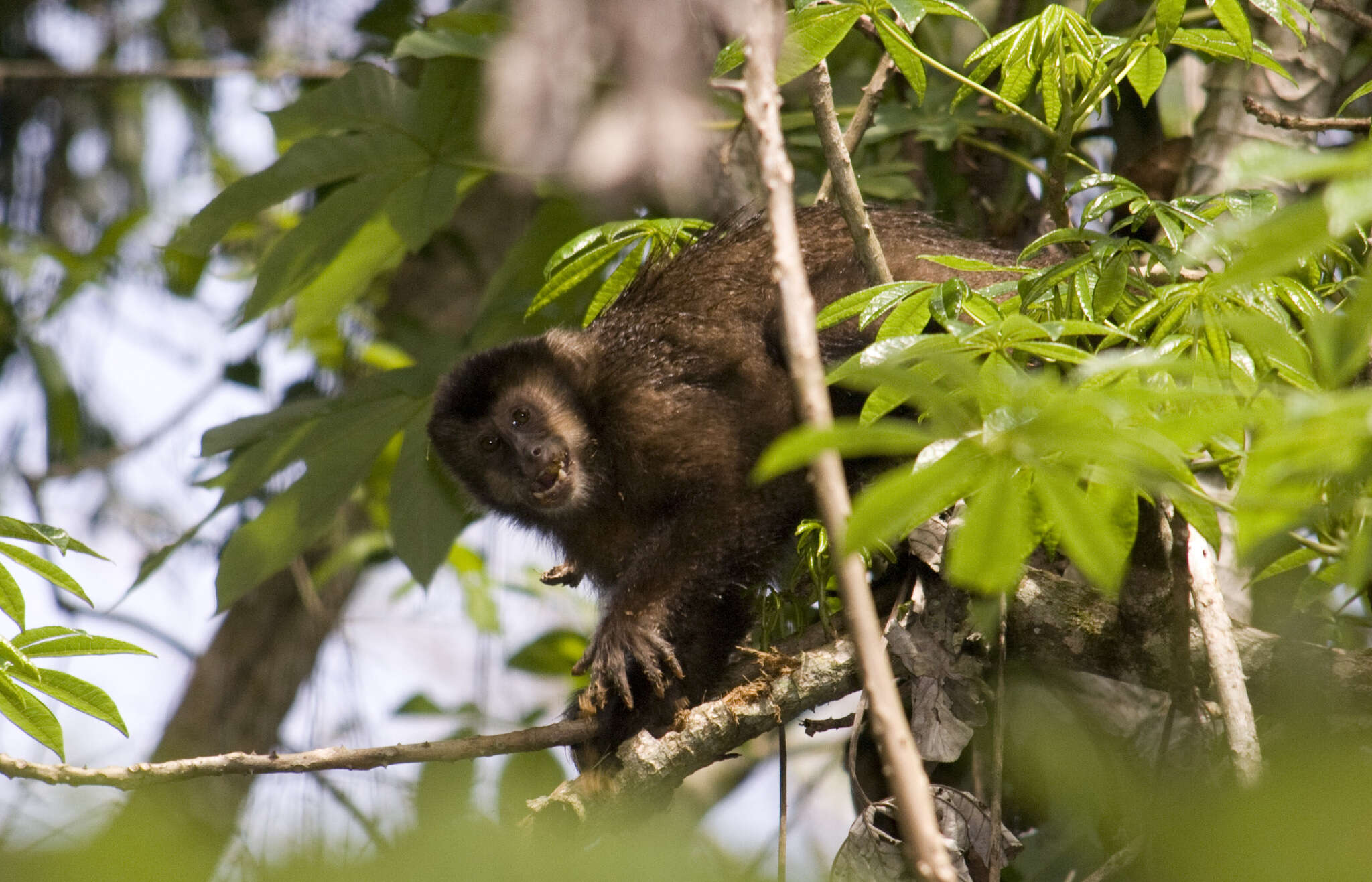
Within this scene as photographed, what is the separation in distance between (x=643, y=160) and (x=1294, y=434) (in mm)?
725

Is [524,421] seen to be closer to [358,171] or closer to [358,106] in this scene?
[358,171]

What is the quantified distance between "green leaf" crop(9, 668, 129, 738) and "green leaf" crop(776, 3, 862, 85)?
5.77 ft

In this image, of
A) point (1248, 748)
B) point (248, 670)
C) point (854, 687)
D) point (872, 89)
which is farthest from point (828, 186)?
point (248, 670)

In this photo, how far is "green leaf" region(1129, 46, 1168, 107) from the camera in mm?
2617

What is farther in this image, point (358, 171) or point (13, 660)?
point (358, 171)

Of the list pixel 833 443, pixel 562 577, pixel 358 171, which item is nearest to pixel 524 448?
pixel 562 577

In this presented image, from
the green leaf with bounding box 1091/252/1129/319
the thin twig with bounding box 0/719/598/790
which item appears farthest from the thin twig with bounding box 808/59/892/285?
the thin twig with bounding box 0/719/598/790

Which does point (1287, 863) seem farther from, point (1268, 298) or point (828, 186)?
point (828, 186)

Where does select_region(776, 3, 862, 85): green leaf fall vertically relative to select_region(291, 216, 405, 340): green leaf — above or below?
below

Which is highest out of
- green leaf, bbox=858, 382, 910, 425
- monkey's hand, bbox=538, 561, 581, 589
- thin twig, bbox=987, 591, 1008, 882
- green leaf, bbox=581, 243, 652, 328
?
green leaf, bbox=581, 243, 652, 328

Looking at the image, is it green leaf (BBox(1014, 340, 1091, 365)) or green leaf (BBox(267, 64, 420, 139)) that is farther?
green leaf (BBox(267, 64, 420, 139))

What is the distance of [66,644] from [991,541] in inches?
Answer: 69.9

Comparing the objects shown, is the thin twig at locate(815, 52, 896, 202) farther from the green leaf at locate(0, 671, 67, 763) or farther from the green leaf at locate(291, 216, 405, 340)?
the green leaf at locate(0, 671, 67, 763)

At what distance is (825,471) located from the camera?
4.23ft
